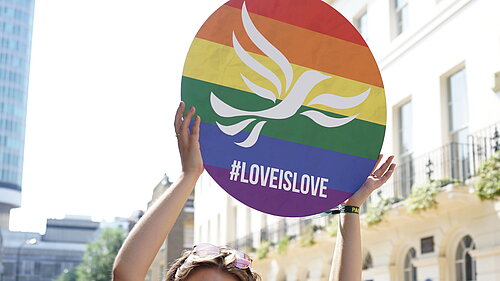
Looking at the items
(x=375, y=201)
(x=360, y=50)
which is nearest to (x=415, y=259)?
(x=375, y=201)

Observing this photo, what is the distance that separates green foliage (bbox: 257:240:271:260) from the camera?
28.1 meters

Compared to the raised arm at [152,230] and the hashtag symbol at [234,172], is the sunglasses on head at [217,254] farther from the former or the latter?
the hashtag symbol at [234,172]

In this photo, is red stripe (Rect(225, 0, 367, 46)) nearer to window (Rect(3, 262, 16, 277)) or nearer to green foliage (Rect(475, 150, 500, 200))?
green foliage (Rect(475, 150, 500, 200))

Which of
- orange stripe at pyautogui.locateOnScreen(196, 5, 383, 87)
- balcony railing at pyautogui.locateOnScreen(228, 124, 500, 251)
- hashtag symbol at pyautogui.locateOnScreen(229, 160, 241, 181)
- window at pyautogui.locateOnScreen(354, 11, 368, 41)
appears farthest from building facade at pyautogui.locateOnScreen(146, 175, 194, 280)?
hashtag symbol at pyautogui.locateOnScreen(229, 160, 241, 181)

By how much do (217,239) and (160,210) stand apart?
117ft

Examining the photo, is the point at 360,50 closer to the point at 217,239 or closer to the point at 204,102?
the point at 204,102

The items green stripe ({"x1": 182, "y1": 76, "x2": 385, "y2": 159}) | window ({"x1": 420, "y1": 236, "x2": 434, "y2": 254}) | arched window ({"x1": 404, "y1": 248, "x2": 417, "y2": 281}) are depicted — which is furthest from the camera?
arched window ({"x1": 404, "y1": 248, "x2": 417, "y2": 281})

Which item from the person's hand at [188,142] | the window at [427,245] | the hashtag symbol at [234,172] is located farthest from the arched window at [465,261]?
the person's hand at [188,142]

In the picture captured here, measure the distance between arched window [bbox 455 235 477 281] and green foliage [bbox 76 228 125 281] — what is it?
54.1 m

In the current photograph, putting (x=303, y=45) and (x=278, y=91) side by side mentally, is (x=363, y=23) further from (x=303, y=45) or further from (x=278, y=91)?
(x=278, y=91)

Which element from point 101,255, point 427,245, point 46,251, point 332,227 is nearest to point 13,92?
point 46,251

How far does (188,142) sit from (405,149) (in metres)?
17.8

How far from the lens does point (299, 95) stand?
3010 mm

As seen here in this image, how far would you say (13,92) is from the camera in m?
120
